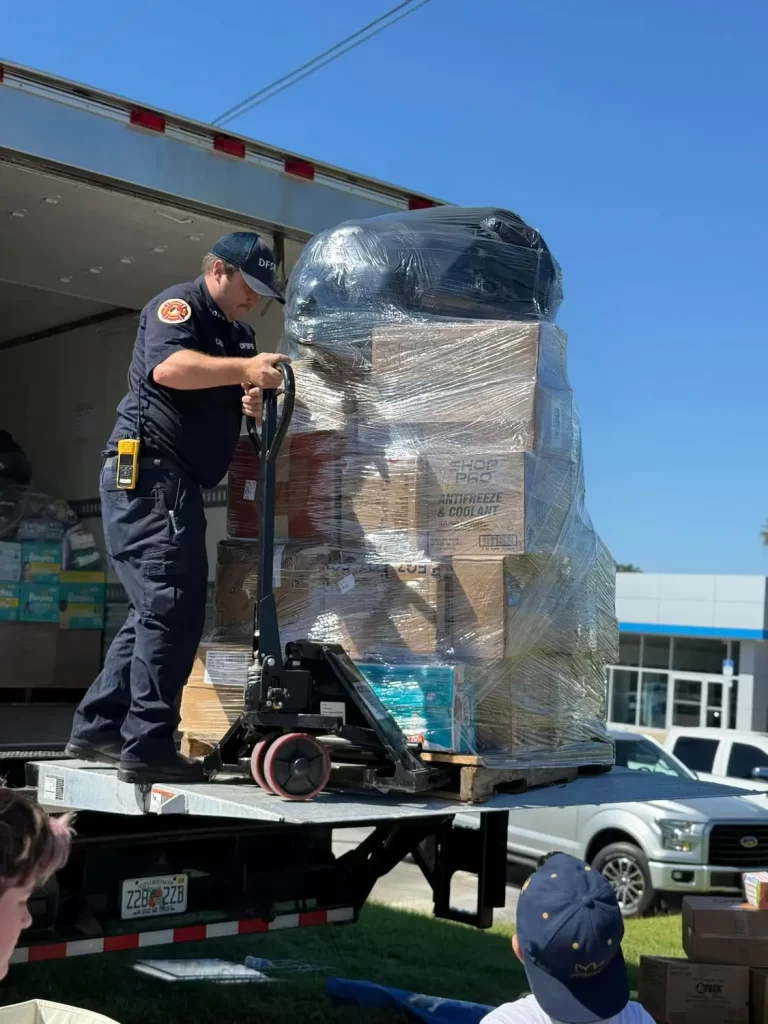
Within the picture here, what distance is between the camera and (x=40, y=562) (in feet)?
19.7

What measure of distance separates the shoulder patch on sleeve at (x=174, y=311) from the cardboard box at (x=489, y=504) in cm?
93

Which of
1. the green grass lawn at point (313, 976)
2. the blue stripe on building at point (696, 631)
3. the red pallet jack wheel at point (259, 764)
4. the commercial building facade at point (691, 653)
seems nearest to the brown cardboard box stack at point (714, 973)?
the green grass lawn at point (313, 976)

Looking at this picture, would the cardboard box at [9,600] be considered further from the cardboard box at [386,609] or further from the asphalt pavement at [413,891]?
the asphalt pavement at [413,891]

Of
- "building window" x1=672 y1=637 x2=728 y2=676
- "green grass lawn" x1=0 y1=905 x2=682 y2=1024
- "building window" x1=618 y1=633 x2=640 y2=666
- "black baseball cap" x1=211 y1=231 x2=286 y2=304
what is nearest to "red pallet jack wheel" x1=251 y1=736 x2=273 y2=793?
"black baseball cap" x1=211 y1=231 x2=286 y2=304

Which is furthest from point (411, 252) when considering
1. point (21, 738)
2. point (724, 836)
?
point (724, 836)

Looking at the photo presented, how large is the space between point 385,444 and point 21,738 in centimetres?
181

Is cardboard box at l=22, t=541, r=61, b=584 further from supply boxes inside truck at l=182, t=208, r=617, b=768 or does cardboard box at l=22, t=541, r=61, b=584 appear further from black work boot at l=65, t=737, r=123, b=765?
black work boot at l=65, t=737, r=123, b=765

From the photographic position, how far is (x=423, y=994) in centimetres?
571

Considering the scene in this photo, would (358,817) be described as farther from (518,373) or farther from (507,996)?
(507,996)

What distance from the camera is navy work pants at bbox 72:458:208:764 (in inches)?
140

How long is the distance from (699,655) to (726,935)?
23832 millimetres

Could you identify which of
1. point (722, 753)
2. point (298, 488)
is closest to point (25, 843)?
point (298, 488)

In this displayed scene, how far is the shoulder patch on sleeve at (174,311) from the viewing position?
3.77m

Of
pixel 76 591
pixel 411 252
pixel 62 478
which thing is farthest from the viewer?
pixel 62 478
